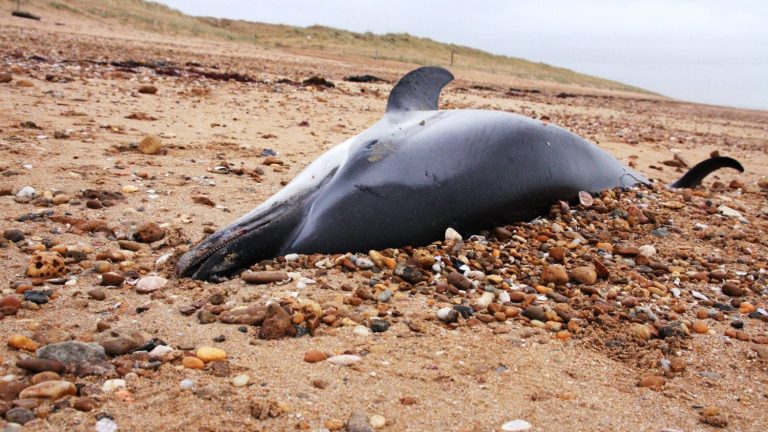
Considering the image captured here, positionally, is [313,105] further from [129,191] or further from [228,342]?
[228,342]

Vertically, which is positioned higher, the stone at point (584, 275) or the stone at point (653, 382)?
the stone at point (584, 275)

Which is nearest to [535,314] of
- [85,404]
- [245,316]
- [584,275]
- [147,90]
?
[584,275]

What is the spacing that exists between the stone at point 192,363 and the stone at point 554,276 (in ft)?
6.36

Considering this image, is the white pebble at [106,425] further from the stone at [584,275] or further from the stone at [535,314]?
the stone at [584,275]

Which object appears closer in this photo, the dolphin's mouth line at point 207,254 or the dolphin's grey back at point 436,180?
the dolphin's mouth line at point 207,254

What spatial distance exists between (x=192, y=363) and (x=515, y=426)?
4.03ft

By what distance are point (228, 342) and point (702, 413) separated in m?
1.89

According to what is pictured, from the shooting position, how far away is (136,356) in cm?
245

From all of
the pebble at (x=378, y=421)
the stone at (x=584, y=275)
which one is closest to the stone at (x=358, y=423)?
the pebble at (x=378, y=421)

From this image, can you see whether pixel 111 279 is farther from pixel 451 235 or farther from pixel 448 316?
pixel 451 235

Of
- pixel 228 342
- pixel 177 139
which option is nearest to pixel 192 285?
pixel 228 342

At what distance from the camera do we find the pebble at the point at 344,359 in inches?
99.9

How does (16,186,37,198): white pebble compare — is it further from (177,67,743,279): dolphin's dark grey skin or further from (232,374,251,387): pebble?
(232,374,251,387): pebble

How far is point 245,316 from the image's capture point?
9.32 feet
